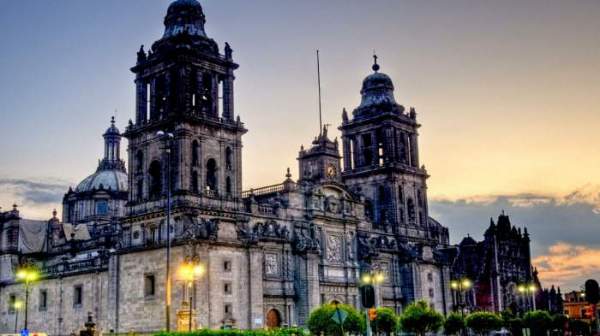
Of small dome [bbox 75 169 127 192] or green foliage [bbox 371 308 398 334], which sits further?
small dome [bbox 75 169 127 192]

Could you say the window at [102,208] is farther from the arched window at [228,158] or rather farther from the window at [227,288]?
the window at [227,288]

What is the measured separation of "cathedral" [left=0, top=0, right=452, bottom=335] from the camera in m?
58.5

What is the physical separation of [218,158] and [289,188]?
878cm

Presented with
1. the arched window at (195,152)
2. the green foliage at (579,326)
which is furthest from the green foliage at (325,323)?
the green foliage at (579,326)

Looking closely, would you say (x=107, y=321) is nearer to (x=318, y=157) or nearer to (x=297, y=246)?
(x=297, y=246)

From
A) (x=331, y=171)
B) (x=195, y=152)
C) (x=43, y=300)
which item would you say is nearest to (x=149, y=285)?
(x=195, y=152)

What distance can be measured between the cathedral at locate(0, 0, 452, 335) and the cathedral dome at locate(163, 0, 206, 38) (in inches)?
4.5

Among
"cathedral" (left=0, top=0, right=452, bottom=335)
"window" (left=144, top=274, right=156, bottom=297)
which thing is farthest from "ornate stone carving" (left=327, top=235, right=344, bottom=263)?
"window" (left=144, top=274, right=156, bottom=297)

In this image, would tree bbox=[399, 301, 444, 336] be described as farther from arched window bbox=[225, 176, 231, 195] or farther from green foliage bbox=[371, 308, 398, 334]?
arched window bbox=[225, 176, 231, 195]

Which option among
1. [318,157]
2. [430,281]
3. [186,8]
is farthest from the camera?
[430,281]

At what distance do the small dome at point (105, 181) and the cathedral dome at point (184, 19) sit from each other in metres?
39.3

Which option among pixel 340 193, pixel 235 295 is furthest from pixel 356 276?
pixel 235 295

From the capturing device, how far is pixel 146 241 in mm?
60062

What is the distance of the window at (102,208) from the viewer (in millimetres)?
97000
